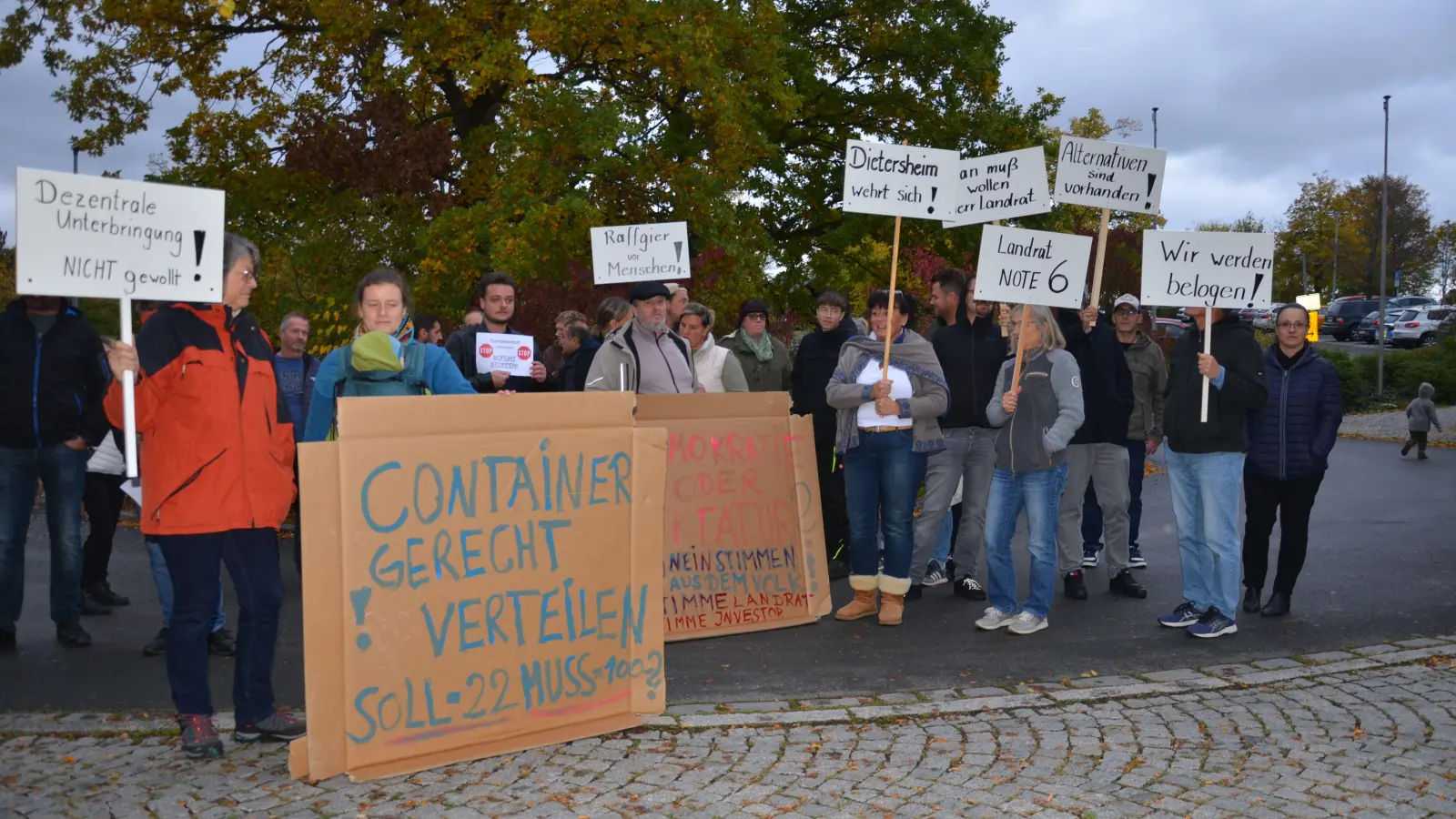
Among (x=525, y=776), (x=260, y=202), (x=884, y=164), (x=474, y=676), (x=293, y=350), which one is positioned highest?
(x=260, y=202)

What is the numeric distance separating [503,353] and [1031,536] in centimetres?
332

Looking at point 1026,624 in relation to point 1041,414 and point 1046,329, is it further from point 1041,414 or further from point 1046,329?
point 1046,329

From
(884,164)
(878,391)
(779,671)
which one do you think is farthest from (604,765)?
(884,164)

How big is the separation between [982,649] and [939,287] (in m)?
2.62

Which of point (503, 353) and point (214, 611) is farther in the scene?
point (503, 353)

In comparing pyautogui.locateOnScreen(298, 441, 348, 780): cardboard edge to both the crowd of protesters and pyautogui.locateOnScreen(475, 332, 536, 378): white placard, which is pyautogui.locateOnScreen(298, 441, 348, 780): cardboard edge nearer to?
the crowd of protesters

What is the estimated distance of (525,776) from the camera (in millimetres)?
4977

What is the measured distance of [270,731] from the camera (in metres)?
5.38

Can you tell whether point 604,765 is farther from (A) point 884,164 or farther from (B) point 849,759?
(A) point 884,164

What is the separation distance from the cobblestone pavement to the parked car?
4353 centimetres

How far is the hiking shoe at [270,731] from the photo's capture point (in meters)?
5.38

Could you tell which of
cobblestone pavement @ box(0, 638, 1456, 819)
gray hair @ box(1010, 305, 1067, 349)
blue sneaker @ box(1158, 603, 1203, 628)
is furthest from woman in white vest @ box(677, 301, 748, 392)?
cobblestone pavement @ box(0, 638, 1456, 819)

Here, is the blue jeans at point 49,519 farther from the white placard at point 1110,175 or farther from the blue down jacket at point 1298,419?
the blue down jacket at point 1298,419

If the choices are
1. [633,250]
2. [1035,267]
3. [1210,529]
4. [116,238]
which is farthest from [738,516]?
[116,238]
